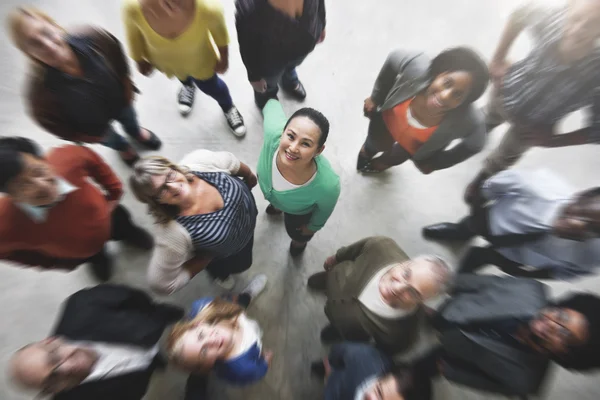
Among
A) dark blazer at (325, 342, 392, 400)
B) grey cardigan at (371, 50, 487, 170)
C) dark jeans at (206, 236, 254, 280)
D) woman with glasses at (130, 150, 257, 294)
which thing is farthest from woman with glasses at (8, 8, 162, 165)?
dark blazer at (325, 342, 392, 400)

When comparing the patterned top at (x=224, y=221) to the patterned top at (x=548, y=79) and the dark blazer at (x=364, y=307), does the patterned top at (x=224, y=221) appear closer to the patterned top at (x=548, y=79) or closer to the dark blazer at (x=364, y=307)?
the dark blazer at (x=364, y=307)

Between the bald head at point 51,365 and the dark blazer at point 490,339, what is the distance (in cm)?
154

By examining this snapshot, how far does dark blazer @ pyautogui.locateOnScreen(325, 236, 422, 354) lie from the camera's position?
4.24ft

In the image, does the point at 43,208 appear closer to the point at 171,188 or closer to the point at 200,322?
the point at 171,188

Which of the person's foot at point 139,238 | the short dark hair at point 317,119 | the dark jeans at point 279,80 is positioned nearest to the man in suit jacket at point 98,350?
the person's foot at point 139,238

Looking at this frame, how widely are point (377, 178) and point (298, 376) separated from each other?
1658 mm

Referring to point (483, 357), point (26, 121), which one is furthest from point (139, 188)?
point (26, 121)

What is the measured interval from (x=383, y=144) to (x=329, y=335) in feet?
4.42

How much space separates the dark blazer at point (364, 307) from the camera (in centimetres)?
129

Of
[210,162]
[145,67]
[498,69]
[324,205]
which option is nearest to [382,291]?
[324,205]

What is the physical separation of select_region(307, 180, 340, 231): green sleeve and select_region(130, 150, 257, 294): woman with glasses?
0.36m

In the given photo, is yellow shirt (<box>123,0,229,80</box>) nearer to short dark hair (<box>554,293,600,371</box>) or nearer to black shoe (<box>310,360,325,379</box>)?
black shoe (<box>310,360,325,379</box>)

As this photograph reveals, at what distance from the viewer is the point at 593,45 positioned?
1.22 meters

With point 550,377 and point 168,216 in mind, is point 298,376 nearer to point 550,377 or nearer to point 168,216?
point 168,216
